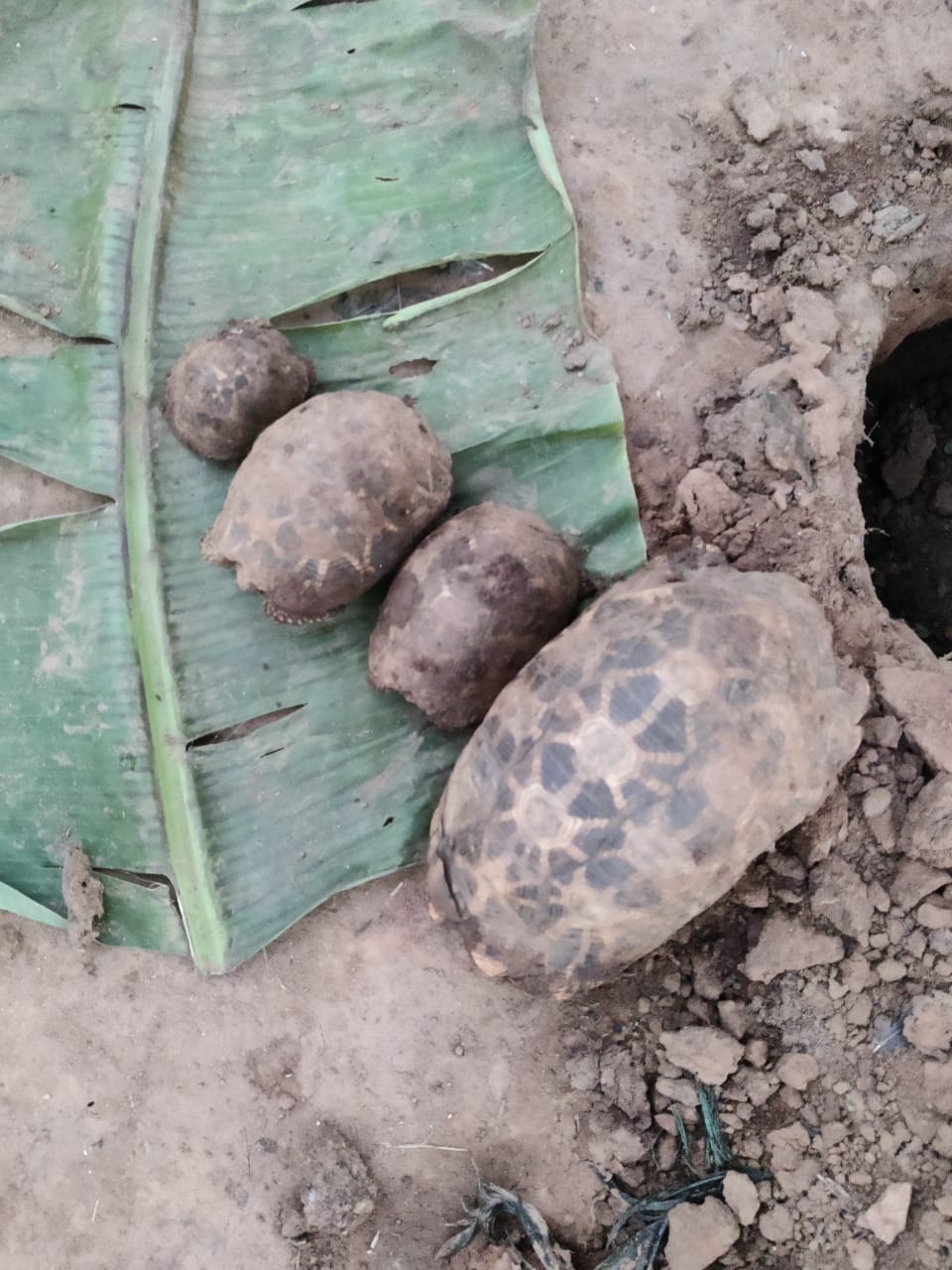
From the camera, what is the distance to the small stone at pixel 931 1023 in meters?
2.29

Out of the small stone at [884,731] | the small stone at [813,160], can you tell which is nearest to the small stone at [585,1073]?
the small stone at [884,731]

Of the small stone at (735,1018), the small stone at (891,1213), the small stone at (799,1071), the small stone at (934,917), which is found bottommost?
the small stone at (891,1213)

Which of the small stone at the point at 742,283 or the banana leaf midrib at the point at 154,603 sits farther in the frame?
the small stone at the point at 742,283

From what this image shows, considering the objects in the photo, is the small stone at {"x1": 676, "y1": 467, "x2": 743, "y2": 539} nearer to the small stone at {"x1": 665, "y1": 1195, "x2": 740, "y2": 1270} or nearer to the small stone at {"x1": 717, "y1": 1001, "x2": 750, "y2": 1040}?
the small stone at {"x1": 717, "y1": 1001, "x2": 750, "y2": 1040}

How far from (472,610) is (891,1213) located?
1733 millimetres

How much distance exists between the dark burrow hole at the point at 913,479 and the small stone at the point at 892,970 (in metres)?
1.27

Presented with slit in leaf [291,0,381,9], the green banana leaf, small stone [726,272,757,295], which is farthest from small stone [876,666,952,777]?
slit in leaf [291,0,381,9]

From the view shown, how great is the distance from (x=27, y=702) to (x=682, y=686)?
5.83ft

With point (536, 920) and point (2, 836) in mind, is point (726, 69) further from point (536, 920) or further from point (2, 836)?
point (2, 836)

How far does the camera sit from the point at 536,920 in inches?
81.6

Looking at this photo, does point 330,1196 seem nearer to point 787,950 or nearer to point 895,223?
point 787,950

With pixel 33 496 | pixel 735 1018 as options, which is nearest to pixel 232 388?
pixel 33 496

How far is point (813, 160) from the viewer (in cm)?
268

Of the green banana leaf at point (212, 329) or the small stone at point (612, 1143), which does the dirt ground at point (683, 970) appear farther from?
the green banana leaf at point (212, 329)
